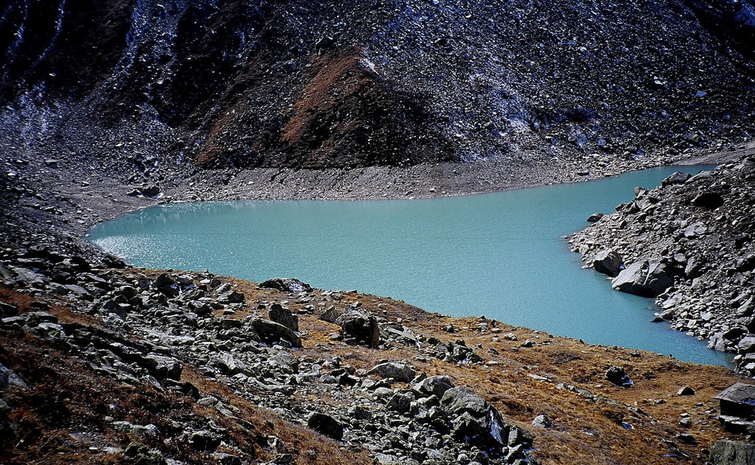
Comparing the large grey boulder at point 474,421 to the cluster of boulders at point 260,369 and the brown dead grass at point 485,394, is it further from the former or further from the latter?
the brown dead grass at point 485,394

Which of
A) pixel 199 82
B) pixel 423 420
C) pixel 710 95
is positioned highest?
pixel 710 95

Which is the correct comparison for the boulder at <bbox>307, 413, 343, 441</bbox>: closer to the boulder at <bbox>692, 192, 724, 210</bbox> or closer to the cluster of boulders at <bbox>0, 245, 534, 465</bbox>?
the cluster of boulders at <bbox>0, 245, 534, 465</bbox>

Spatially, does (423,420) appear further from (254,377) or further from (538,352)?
(538,352)

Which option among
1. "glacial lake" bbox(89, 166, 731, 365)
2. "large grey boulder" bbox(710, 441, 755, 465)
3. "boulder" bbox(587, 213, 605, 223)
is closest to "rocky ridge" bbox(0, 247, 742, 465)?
"large grey boulder" bbox(710, 441, 755, 465)

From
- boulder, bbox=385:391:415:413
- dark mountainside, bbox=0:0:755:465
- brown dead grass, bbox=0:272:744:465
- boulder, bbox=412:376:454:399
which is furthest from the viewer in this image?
Answer: boulder, bbox=412:376:454:399

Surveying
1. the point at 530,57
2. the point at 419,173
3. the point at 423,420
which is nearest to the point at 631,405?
the point at 423,420

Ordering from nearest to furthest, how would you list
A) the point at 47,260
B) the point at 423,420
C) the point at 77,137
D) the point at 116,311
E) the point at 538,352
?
the point at 423,420, the point at 116,311, the point at 47,260, the point at 538,352, the point at 77,137

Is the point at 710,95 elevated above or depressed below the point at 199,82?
above

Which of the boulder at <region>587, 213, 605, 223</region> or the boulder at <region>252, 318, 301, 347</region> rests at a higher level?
the boulder at <region>587, 213, 605, 223</region>

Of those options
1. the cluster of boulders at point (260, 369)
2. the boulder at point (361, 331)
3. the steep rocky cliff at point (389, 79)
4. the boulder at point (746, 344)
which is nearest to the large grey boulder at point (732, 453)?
the cluster of boulders at point (260, 369)
